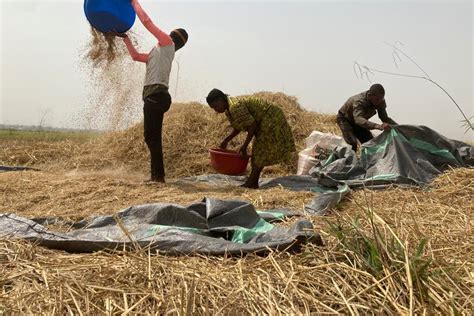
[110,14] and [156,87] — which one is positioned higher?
[110,14]

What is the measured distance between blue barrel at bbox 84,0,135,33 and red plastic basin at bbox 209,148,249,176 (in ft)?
5.77

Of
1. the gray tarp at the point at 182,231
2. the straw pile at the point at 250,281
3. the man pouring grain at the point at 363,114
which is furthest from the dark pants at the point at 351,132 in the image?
the straw pile at the point at 250,281

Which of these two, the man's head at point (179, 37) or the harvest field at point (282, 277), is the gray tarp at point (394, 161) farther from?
the man's head at point (179, 37)

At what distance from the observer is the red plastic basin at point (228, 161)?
4.99m

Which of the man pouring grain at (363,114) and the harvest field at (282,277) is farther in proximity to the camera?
the man pouring grain at (363,114)

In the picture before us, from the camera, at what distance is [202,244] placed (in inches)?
86.1

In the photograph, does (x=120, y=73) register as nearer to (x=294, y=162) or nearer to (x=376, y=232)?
(x=294, y=162)

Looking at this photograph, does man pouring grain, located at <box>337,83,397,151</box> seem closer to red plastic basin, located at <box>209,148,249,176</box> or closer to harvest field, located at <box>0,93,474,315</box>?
red plastic basin, located at <box>209,148,249,176</box>

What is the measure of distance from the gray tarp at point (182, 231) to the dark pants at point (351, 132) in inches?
126

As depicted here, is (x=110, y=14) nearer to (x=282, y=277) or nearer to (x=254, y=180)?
(x=254, y=180)

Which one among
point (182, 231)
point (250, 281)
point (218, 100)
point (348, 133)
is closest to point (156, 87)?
point (218, 100)

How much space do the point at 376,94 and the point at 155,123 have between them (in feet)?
8.21

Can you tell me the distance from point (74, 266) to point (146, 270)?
1.01 ft

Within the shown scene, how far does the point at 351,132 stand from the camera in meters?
6.04
